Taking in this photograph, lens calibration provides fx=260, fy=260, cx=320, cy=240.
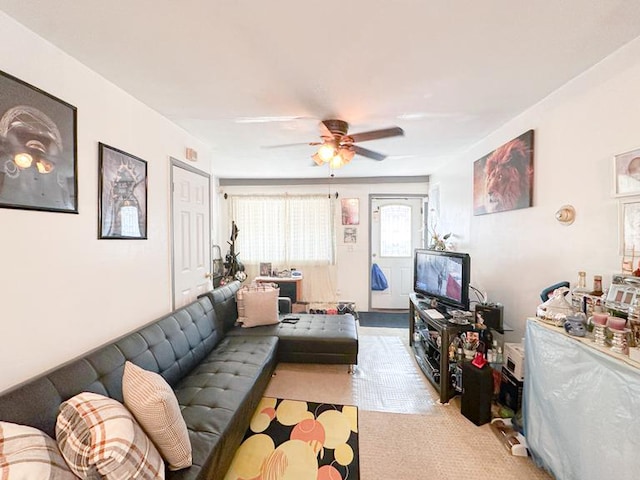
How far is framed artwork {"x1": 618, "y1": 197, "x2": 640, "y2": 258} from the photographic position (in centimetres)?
132

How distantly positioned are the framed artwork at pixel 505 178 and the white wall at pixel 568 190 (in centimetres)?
6

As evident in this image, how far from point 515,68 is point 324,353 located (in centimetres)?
266

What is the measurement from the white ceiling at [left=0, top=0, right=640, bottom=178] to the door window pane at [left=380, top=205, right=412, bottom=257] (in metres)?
2.58

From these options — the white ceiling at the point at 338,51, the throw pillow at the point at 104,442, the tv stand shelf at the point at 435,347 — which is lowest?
the tv stand shelf at the point at 435,347

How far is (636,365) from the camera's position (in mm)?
1061

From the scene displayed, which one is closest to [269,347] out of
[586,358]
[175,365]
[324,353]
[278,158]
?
[324,353]

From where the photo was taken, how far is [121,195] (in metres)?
1.83

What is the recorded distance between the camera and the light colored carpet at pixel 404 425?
5.21ft

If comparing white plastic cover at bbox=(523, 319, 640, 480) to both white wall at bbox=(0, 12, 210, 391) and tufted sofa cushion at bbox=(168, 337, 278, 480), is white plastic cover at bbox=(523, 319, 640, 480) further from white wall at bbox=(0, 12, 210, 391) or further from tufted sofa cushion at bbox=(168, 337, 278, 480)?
white wall at bbox=(0, 12, 210, 391)

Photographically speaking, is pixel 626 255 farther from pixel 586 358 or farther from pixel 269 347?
pixel 269 347

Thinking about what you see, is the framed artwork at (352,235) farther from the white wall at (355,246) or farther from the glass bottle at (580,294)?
the glass bottle at (580,294)

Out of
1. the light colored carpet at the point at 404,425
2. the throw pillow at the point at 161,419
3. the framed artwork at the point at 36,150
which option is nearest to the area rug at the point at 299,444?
the light colored carpet at the point at 404,425

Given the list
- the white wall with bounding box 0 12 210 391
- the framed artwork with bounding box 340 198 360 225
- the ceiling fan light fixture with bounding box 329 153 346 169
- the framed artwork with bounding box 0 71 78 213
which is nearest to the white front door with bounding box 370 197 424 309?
the framed artwork with bounding box 340 198 360 225

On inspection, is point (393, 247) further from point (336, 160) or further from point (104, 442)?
point (104, 442)
